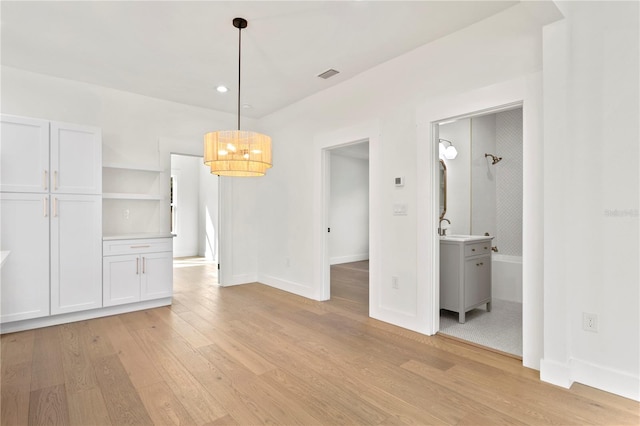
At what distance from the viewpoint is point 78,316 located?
3.64 metres

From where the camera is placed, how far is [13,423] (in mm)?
1829

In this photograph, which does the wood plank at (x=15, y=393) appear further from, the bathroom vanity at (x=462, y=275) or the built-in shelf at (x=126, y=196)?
the bathroom vanity at (x=462, y=275)

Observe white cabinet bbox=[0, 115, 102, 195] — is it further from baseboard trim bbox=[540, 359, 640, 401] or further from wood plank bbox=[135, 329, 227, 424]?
baseboard trim bbox=[540, 359, 640, 401]

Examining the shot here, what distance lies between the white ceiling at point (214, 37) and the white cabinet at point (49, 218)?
0.78 metres

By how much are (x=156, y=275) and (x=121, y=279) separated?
0.38 metres

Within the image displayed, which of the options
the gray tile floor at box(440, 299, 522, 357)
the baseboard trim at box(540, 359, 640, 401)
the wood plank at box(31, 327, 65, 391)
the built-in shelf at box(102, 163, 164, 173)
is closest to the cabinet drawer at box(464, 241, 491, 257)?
the gray tile floor at box(440, 299, 522, 357)

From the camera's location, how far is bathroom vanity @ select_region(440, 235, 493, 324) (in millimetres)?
3500

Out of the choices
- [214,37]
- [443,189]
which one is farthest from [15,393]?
[443,189]

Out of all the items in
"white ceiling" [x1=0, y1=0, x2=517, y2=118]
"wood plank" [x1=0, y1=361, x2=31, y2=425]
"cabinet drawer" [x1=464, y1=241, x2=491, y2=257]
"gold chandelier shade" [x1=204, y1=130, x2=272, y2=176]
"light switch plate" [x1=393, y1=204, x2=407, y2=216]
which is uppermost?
"white ceiling" [x1=0, y1=0, x2=517, y2=118]

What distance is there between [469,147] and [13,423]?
5.49 m

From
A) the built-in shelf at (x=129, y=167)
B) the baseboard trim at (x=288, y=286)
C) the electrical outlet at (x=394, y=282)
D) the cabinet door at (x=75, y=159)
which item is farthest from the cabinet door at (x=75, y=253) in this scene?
the electrical outlet at (x=394, y=282)

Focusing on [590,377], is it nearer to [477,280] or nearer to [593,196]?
[593,196]

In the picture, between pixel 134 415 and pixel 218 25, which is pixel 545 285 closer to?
pixel 134 415

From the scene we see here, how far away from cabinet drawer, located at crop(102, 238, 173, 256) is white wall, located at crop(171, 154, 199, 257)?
4.81 metres
